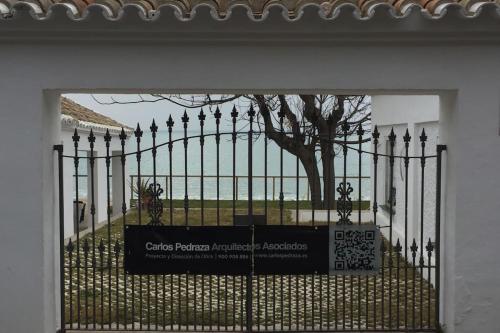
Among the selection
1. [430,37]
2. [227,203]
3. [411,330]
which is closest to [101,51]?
[430,37]

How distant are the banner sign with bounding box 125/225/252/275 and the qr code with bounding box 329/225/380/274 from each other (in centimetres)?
82

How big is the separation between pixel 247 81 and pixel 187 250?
1738 millimetres

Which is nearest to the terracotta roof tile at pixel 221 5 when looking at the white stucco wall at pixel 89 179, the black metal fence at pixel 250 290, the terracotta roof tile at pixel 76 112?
the black metal fence at pixel 250 290

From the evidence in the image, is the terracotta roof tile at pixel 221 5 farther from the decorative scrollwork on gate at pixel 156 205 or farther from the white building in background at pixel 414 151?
the white building in background at pixel 414 151

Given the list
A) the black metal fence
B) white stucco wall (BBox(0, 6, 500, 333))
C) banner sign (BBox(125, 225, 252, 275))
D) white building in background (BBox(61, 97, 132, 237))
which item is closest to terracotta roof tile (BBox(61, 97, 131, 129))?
white building in background (BBox(61, 97, 132, 237))

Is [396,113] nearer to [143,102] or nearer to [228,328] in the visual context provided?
[228,328]

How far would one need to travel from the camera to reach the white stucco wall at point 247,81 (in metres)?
4.76

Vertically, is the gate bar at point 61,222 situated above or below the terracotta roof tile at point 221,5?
below

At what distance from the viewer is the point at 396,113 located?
10695mm

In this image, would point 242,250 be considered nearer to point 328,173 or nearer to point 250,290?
point 250,290

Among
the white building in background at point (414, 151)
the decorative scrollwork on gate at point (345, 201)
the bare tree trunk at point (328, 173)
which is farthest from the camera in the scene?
the white building in background at point (414, 151)

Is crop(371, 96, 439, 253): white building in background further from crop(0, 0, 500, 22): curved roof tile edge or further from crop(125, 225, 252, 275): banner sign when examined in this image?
crop(0, 0, 500, 22): curved roof tile edge

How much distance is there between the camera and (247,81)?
4855 mm

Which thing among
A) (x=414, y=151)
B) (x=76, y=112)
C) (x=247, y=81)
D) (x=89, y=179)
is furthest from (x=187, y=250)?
(x=76, y=112)
